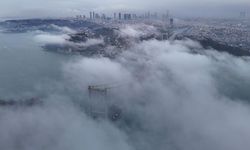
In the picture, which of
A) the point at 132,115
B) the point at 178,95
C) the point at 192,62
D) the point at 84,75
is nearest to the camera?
the point at 132,115

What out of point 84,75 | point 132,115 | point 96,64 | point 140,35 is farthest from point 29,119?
point 140,35

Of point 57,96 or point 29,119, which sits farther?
point 57,96

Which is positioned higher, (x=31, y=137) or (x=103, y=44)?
(x=103, y=44)

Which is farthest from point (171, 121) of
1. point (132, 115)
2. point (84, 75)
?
point (84, 75)

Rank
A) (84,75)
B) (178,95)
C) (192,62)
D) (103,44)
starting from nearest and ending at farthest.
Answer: (178,95) → (84,75) → (192,62) → (103,44)

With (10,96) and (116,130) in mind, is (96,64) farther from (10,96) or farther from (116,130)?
(116,130)

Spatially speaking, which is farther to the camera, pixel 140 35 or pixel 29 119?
pixel 140 35

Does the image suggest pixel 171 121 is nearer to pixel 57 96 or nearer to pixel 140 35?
pixel 57 96

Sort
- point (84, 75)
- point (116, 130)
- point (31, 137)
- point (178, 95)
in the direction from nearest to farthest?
point (31, 137) < point (116, 130) < point (178, 95) < point (84, 75)

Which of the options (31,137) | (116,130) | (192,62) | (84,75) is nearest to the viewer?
(31,137)
